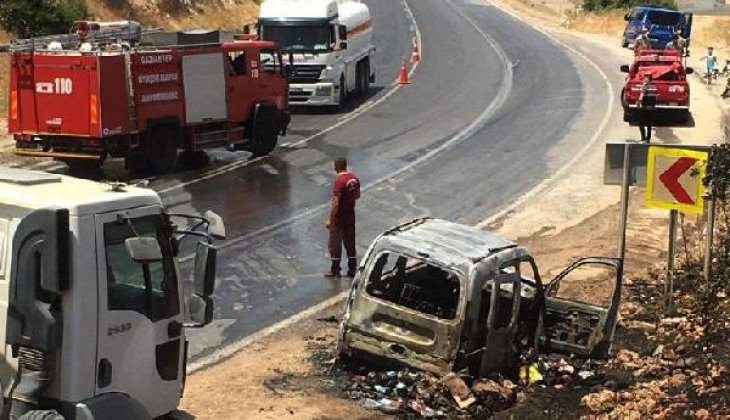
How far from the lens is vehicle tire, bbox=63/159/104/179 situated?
2244cm

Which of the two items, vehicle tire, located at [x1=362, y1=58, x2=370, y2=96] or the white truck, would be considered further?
vehicle tire, located at [x1=362, y1=58, x2=370, y2=96]

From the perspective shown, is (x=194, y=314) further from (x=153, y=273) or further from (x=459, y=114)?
(x=459, y=114)

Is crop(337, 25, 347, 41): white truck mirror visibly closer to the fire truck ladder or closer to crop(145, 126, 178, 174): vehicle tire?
the fire truck ladder

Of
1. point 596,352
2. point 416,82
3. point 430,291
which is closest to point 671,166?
point 596,352

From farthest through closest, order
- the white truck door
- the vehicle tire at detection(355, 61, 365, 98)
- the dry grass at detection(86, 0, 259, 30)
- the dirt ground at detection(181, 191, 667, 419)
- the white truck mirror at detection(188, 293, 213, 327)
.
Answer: the dry grass at detection(86, 0, 259, 30)
the vehicle tire at detection(355, 61, 365, 98)
the dirt ground at detection(181, 191, 667, 419)
the white truck mirror at detection(188, 293, 213, 327)
the white truck door

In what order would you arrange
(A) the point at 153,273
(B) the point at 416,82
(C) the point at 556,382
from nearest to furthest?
(A) the point at 153,273 < (C) the point at 556,382 < (B) the point at 416,82

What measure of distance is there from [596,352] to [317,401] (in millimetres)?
3062

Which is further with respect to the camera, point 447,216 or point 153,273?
point 447,216

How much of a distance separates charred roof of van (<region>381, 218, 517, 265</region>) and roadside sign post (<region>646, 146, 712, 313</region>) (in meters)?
2.14

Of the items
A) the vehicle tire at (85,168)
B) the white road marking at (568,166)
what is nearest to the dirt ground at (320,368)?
the white road marking at (568,166)

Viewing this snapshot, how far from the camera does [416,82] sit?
38.7m

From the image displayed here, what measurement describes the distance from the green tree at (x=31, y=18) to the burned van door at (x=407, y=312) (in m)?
25.5

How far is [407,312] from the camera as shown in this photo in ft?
35.9

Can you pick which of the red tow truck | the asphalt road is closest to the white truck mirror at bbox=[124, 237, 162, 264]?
the asphalt road
